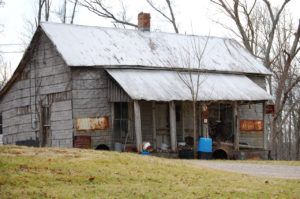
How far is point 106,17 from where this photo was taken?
117 ft

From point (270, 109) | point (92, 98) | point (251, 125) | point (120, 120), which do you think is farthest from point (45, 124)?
point (270, 109)

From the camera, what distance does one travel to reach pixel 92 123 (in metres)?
20.4

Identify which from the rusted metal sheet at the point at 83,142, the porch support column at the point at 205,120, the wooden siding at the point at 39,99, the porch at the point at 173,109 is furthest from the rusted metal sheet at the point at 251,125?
the wooden siding at the point at 39,99

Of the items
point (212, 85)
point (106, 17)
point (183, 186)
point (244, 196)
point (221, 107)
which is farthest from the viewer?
point (106, 17)

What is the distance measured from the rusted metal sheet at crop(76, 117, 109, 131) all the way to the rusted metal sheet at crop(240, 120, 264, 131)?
745cm

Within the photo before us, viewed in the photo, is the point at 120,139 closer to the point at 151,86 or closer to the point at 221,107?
the point at 151,86

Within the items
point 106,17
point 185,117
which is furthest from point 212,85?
point 106,17

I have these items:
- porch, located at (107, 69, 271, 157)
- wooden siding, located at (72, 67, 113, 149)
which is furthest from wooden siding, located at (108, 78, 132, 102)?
wooden siding, located at (72, 67, 113, 149)

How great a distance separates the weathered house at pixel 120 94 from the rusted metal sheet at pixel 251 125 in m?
0.05

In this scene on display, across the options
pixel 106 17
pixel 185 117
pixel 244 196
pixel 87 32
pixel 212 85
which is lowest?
pixel 244 196

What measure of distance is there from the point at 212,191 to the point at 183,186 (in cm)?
72

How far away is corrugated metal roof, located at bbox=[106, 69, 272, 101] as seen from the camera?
→ 19297 mm

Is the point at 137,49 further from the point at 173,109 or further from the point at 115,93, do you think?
the point at 173,109

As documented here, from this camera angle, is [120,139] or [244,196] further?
[120,139]
